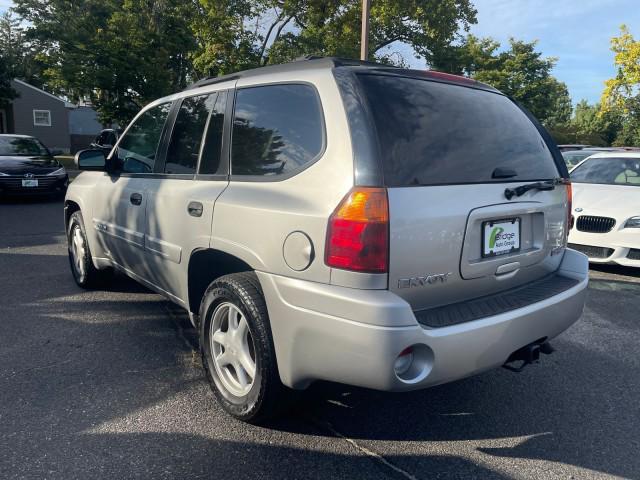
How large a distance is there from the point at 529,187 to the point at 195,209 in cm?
185

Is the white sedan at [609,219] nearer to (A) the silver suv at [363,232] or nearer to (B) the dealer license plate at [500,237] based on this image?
(A) the silver suv at [363,232]

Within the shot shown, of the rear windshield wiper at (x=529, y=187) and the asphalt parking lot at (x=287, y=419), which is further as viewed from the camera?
the rear windshield wiper at (x=529, y=187)

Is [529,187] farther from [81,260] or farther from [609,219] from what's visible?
[609,219]

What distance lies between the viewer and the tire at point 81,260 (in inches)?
194

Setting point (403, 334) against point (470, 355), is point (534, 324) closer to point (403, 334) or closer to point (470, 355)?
point (470, 355)

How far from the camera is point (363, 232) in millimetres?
2205

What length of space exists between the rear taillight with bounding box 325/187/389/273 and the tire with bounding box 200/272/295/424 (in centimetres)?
58

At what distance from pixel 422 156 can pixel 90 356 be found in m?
A: 2.68

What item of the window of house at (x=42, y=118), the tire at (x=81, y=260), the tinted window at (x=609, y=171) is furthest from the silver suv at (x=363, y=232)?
the window of house at (x=42, y=118)

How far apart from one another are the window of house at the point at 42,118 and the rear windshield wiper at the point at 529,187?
3955 centimetres

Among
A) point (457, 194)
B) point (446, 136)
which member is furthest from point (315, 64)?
point (457, 194)

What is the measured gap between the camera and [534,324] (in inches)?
103

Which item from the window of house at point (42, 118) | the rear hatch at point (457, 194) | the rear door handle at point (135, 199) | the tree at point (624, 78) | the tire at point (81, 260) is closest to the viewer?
the rear hatch at point (457, 194)

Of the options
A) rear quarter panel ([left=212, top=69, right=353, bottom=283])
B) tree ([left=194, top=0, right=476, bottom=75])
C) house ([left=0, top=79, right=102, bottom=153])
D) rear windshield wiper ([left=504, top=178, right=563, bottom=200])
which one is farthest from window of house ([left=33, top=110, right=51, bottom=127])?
rear windshield wiper ([left=504, top=178, right=563, bottom=200])
